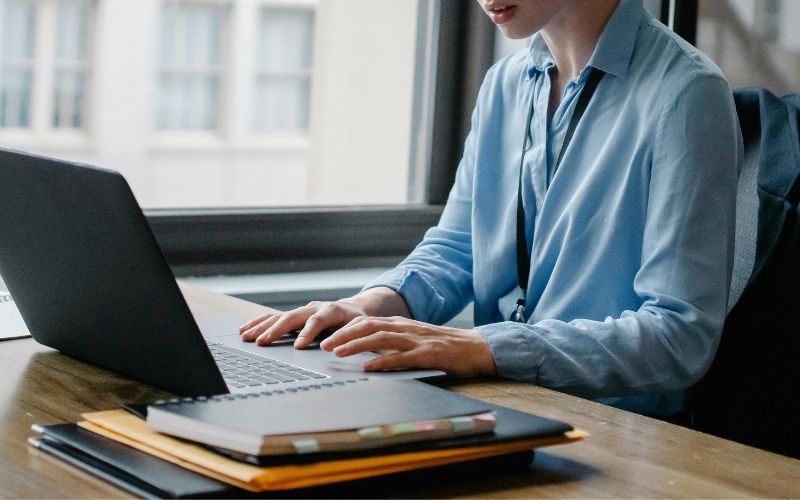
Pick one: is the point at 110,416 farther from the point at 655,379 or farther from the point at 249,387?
the point at 655,379

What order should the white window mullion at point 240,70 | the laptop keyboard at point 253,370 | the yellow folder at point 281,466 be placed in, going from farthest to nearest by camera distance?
1. the white window mullion at point 240,70
2. the laptop keyboard at point 253,370
3. the yellow folder at point 281,466

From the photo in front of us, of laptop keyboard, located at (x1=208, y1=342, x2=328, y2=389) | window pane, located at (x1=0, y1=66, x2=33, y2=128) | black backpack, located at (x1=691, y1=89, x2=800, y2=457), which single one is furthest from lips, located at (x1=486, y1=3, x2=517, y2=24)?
window pane, located at (x1=0, y1=66, x2=33, y2=128)

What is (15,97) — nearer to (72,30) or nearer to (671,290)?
(72,30)

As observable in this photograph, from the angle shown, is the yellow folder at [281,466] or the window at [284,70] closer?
the yellow folder at [281,466]

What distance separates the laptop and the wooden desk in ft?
0.15

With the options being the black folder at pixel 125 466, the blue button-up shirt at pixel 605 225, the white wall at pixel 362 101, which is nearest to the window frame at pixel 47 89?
the white wall at pixel 362 101

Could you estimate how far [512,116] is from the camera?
182cm

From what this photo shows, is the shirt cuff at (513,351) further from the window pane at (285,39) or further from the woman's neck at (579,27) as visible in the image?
the window pane at (285,39)

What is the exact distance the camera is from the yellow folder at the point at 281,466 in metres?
0.82

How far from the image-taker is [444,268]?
1822 millimetres

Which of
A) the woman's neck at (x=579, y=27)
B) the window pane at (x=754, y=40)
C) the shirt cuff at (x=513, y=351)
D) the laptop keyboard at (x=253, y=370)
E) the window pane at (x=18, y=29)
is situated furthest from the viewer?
the window pane at (x=754, y=40)

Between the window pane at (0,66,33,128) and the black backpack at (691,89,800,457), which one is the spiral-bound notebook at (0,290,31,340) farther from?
the black backpack at (691,89,800,457)

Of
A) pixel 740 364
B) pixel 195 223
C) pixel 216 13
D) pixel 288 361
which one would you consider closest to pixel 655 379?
pixel 740 364

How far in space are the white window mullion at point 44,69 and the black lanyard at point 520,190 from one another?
0.91 m
